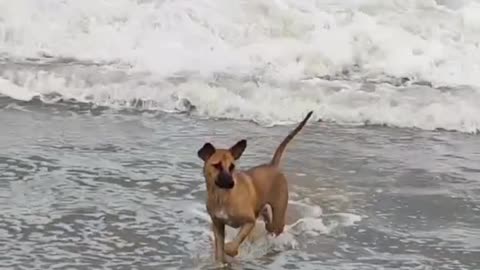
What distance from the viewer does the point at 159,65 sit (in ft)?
32.0

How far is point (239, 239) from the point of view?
15.3ft

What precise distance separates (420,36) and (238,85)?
101 inches

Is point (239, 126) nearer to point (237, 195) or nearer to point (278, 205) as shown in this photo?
point (278, 205)

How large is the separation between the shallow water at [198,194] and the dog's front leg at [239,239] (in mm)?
115

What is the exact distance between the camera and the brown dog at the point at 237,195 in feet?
14.8

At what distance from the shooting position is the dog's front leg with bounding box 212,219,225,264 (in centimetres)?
466

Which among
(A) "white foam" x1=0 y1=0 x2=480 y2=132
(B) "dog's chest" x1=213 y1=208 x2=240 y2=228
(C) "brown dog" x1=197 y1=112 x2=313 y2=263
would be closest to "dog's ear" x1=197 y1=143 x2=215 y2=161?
(C) "brown dog" x1=197 y1=112 x2=313 y2=263

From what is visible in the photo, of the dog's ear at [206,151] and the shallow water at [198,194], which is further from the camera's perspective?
the shallow water at [198,194]

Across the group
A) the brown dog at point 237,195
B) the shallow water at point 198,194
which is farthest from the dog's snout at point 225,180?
the shallow water at point 198,194

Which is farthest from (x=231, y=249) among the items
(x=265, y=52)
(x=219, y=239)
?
(x=265, y=52)

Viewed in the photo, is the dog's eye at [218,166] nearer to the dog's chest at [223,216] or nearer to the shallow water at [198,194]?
the dog's chest at [223,216]

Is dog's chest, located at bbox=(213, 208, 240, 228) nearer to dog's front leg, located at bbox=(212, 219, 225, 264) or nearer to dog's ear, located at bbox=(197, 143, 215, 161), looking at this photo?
dog's front leg, located at bbox=(212, 219, 225, 264)

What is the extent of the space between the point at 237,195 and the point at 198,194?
1213 mm

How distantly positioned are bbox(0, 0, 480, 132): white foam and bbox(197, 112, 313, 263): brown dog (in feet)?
10.4
